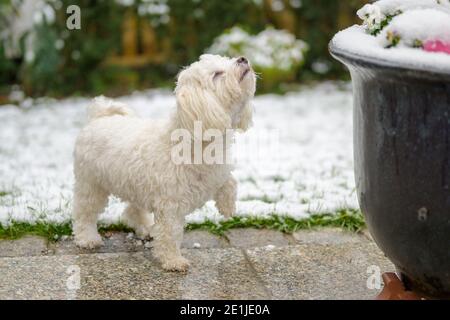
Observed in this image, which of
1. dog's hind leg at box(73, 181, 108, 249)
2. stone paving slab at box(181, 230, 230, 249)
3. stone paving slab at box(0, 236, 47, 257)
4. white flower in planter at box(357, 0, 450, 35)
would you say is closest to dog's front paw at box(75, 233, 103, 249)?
dog's hind leg at box(73, 181, 108, 249)

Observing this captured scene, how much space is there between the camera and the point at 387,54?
221 cm

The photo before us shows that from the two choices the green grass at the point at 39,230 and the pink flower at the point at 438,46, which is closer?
the pink flower at the point at 438,46

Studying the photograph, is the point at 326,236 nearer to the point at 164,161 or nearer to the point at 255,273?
the point at 255,273

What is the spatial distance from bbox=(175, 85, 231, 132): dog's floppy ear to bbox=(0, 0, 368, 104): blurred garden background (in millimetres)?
3929

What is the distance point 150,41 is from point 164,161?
4.82m

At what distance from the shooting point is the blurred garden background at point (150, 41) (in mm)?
6508

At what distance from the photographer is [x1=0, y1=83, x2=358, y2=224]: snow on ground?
391cm

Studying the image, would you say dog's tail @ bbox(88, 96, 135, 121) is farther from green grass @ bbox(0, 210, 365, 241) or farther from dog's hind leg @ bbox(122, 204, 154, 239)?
green grass @ bbox(0, 210, 365, 241)

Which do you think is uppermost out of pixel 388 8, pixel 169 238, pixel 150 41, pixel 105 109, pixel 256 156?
pixel 388 8

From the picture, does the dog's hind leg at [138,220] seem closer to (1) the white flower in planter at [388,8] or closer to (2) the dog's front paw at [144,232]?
(2) the dog's front paw at [144,232]

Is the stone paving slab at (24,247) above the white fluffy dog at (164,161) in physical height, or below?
below

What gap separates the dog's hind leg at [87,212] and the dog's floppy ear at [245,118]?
31.7 inches

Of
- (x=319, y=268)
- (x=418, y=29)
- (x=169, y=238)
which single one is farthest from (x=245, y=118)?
(x=418, y=29)

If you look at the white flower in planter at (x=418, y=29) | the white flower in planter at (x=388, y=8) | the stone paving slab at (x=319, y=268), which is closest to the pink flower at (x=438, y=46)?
the white flower in planter at (x=418, y=29)
